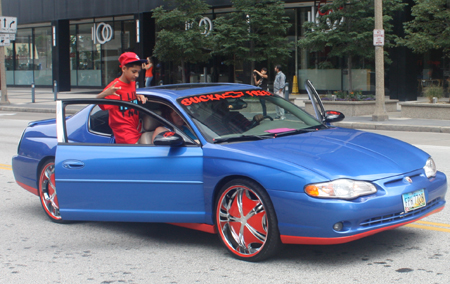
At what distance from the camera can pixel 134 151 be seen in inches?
209

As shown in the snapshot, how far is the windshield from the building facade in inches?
780

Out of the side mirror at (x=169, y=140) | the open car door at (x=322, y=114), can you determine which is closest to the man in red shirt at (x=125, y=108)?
the side mirror at (x=169, y=140)

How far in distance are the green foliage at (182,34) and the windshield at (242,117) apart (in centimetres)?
2059

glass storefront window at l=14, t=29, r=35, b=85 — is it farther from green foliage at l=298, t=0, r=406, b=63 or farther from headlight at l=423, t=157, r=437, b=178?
headlight at l=423, t=157, r=437, b=178

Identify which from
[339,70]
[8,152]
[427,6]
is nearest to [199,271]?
[8,152]

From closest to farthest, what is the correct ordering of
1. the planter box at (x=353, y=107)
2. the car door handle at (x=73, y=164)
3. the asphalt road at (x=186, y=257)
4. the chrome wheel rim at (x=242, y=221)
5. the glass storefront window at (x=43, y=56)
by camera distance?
the asphalt road at (x=186, y=257) < the chrome wheel rim at (x=242, y=221) < the car door handle at (x=73, y=164) < the planter box at (x=353, y=107) < the glass storefront window at (x=43, y=56)

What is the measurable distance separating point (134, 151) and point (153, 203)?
20.1 inches

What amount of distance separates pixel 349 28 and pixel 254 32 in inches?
195

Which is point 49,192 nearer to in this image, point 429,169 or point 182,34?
point 429,169

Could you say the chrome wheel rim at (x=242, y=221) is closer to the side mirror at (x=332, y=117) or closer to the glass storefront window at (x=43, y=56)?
the side mirror at (x=332, y=117)

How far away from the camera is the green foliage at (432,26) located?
18.4 m

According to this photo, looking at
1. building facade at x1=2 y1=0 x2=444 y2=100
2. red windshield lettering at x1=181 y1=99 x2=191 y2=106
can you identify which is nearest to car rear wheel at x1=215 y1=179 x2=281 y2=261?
red windshield lettering at x1=181 y1=99 x2=191 y2=106

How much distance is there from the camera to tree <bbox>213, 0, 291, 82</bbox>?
23.7m

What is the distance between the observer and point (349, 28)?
826 inches
